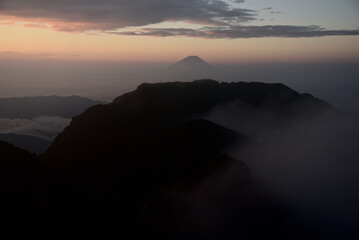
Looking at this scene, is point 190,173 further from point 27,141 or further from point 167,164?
point 27,141

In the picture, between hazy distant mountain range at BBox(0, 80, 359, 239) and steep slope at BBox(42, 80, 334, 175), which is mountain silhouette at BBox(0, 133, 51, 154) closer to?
steep slope at BBox(42, 80, 334, 175)

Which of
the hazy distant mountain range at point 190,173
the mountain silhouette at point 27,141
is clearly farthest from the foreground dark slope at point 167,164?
the mountain silhouette at point 27,141

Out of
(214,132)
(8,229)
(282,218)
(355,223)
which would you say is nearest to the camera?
(8,229)

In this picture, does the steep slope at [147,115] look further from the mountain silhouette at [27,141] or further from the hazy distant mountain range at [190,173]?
the mountain silhouette at [27,141]

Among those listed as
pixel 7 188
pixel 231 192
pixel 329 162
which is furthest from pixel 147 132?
pixel 7 188

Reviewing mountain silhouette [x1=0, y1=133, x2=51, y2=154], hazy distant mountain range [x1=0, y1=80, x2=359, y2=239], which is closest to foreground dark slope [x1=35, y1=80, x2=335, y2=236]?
hazy distant mountain range [x1=0, y1=80, x2=359, y2=239]

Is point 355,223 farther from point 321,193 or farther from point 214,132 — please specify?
point 214,132

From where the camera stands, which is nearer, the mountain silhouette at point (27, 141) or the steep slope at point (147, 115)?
the steep slope at point (147, 115)

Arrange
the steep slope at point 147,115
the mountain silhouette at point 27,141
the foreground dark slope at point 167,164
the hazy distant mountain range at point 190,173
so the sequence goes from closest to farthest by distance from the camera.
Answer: the hazy distant mountain range at point 190,173 → the foreground dark slope at point 167,164 → the steep slope at point 147,115 → the mountain silhouette at point 27,141
